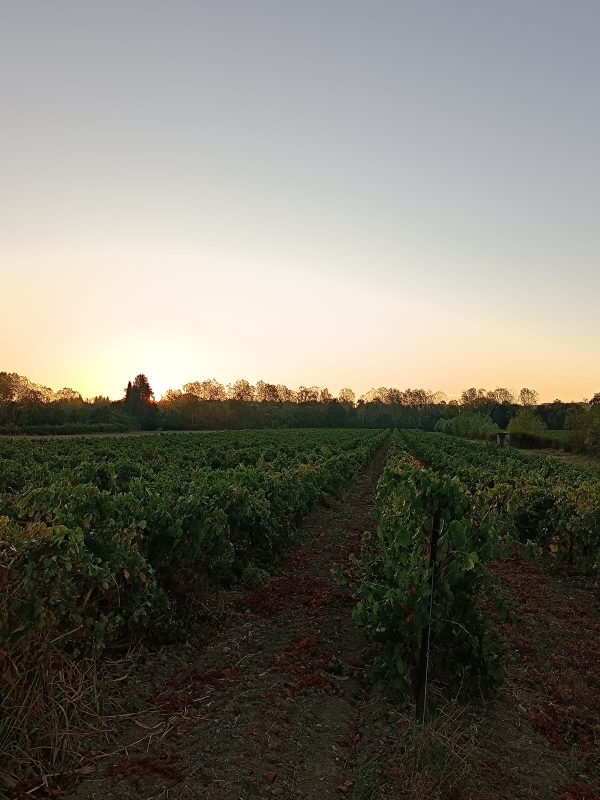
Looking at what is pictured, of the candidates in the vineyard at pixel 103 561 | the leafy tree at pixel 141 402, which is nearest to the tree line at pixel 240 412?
the leafy tree at pixel 141 402

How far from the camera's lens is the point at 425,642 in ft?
15.4

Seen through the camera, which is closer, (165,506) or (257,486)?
(165,506)

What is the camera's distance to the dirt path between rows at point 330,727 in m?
3.67

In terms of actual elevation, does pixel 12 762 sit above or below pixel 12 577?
below

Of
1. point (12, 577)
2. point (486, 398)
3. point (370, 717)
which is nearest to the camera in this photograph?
point (12, 577)

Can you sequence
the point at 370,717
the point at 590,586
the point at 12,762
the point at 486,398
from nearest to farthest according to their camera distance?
the point at 12,762 → the point at 370,717 → the point at 590,586 → the point at 486,398

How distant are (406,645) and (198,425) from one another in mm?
89982

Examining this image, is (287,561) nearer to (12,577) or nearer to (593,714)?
(593,714)

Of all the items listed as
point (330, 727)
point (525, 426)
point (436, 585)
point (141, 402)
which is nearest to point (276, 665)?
point (330, 727)

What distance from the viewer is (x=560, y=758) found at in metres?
4.18

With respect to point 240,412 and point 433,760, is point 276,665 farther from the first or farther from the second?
point 240,412

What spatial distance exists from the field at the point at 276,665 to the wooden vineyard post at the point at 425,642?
0.03 metres

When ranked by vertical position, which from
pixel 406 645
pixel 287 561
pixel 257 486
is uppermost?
pixel 257 486

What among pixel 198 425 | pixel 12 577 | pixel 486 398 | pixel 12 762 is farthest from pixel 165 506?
pixel 486 398
